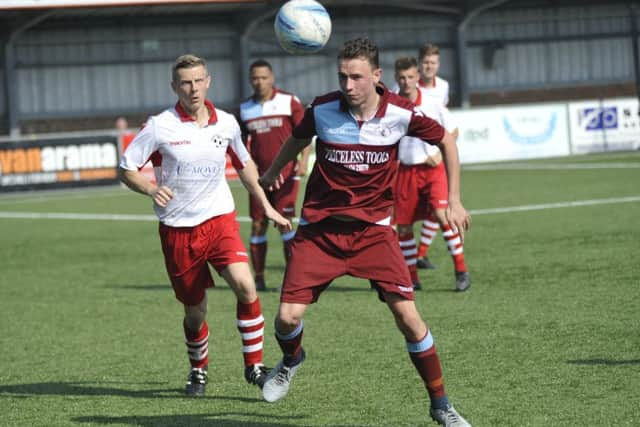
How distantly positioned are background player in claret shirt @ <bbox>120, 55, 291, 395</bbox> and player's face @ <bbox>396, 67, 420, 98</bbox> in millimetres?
3969

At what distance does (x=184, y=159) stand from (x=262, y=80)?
4.75 m

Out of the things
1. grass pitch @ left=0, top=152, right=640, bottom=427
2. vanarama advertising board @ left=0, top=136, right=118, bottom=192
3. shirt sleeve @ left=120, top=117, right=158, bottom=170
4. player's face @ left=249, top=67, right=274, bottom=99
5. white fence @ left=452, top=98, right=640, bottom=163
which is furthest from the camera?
white fence @ left=452, top=98, right=640, bottom=163

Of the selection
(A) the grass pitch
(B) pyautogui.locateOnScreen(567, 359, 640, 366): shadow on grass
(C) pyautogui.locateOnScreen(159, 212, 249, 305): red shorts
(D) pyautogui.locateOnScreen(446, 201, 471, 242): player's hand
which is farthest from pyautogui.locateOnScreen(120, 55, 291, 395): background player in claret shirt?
(B) pyautogui.locateOnScreen(567, 359, 640, 366): shadow on grass

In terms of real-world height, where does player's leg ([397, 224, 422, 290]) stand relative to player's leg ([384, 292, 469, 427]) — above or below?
below

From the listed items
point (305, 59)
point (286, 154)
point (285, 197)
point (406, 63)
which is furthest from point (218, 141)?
point (305, 59)

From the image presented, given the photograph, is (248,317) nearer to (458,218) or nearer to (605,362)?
(458,218)

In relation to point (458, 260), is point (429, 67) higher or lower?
higher

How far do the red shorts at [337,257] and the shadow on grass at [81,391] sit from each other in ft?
4.12

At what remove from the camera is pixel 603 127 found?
31531mm

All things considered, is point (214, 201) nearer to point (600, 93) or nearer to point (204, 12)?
point (204, 12)

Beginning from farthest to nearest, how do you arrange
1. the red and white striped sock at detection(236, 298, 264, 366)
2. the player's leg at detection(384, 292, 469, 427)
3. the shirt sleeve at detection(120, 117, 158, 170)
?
the red and white striped sock at detection(236, 298, 264, 366)
the shirt sleeve at detection(120, 117, 158, 170)
the player's leg at detection(384, 292, 469, 427)

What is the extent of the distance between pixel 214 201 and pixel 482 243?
25.6ft

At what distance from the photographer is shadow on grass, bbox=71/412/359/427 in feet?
21.9

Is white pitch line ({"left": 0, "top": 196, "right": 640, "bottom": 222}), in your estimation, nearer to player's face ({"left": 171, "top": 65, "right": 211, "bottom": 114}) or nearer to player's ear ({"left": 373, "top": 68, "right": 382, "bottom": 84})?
player's face ({"left": 171, "top": 65, "right": 211, "bottom": 114})
